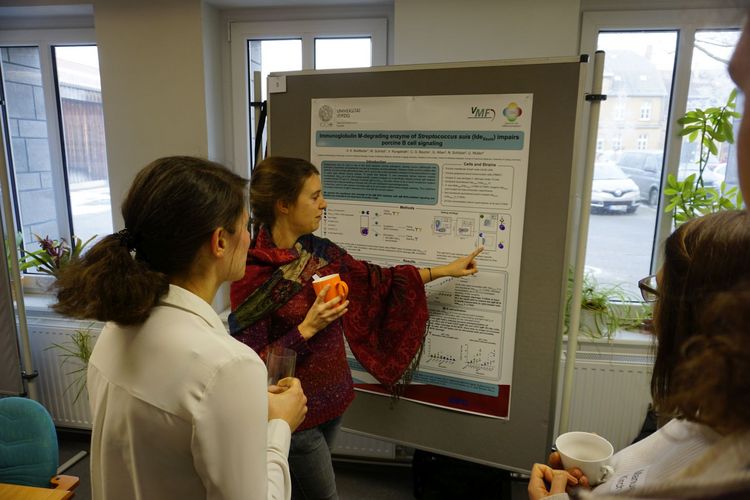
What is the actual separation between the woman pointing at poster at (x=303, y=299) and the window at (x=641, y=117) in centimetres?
133

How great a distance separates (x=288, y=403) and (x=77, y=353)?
2.30 m

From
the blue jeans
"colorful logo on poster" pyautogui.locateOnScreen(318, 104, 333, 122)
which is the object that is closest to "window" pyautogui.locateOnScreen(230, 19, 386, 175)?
"colorful logo on poster" pyautogui.locateOnScreen(318, 104, 333, 122)

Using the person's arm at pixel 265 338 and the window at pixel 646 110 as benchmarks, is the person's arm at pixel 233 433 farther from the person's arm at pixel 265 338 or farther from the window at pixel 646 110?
the window at pixel 646 110

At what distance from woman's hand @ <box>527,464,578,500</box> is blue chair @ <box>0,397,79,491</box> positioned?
159 cm

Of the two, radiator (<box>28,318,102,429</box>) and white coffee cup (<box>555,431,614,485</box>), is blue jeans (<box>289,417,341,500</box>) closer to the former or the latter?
white coffee cup (<box>555,431,614,485</box>)

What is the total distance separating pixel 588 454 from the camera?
115 centimetres

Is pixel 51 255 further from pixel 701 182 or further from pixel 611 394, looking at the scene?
pixel 701 182

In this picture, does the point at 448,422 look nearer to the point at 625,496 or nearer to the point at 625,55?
the point at 625,496

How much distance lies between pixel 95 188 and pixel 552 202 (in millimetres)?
2815

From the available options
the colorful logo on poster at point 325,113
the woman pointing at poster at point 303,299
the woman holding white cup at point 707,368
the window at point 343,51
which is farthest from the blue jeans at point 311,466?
the window at point 343,51

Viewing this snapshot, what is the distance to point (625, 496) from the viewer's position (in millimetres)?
310

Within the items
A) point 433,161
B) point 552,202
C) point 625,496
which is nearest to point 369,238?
point 433,161

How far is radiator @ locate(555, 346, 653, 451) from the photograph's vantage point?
238 cm

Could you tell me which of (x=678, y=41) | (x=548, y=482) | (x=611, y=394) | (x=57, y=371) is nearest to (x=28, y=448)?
(x=57, y=371)
